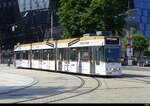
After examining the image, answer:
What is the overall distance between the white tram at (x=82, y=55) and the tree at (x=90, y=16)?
10.6 meters

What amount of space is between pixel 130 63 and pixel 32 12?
90.3 feet

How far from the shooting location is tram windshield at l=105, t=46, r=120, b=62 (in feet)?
83.8

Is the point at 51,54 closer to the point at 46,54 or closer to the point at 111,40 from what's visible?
the point at 46,54

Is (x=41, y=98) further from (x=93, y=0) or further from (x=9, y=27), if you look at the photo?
(x=9, y=27)

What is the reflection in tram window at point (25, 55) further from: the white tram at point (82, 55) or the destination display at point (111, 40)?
the destination display at point (111, 40)

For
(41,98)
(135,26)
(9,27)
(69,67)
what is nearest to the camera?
(41,98)

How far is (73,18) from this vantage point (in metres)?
48.3

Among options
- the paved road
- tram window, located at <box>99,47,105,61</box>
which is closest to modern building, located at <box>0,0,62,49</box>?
tram window, located at <box>99,47,105,61</box>

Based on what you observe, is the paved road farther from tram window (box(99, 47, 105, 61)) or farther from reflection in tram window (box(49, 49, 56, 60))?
reflection in tram window (box(49, 49, 56, 60))

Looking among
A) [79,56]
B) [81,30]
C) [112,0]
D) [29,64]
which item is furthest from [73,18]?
[79,56]

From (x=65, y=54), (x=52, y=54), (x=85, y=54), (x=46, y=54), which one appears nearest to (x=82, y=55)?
(x=85, y=54)

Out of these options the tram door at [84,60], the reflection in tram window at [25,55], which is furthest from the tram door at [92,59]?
the reflection in tram window at [25,55]

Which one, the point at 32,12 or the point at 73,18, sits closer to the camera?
the point at 73,18

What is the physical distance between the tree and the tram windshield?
821 inches
